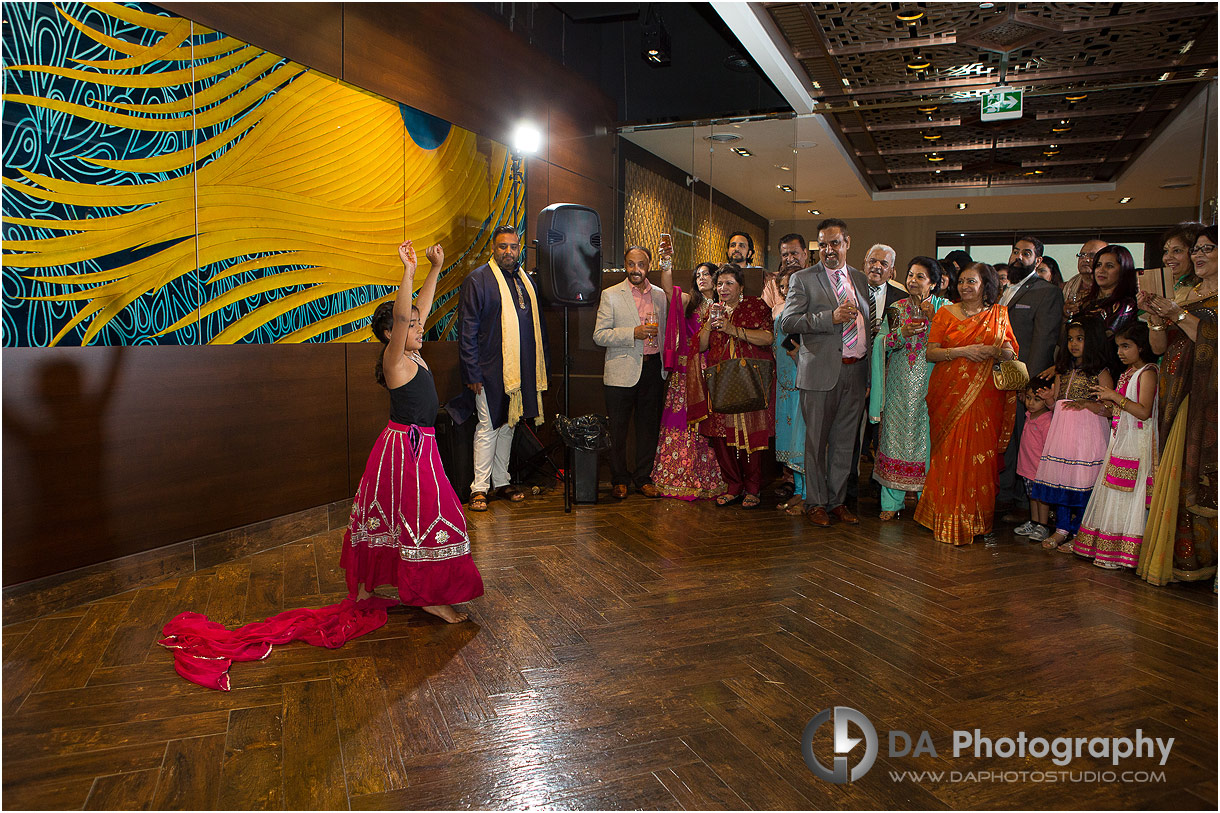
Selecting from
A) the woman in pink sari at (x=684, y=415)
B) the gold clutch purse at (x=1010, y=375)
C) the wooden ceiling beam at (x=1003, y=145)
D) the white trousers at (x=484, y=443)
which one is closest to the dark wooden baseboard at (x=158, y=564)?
the white trousers at (x=484, y=443)

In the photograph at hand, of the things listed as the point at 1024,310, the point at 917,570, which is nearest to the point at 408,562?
the point at 917,570

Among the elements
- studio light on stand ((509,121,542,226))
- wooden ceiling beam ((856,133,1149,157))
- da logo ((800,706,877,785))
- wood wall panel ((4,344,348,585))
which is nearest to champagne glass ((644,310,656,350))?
studio light on stand ((509,121,542,226))

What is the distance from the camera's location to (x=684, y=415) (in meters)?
5.22

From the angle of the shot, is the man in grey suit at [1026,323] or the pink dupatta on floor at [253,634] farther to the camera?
the man in grey suit at [1026,323]

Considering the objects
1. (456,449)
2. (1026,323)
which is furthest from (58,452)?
(1026,323)

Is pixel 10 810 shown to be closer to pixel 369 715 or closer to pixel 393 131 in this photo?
pixel 369 715

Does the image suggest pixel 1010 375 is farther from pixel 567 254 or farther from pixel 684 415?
pixel 567 254

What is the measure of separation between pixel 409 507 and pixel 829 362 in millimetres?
2643

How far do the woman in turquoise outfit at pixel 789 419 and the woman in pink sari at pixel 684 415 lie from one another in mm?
471

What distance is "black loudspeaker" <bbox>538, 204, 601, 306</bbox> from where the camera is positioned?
5.33 meters

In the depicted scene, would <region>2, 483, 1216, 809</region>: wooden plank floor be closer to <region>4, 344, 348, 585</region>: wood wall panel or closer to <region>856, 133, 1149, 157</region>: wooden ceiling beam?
<region>4, 344, 348, 585</region>: wood wall panel

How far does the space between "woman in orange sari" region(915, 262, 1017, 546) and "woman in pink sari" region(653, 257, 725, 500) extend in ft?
4.79

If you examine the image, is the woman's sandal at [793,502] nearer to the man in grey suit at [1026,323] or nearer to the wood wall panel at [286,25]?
the man in grey suit at [1026,323]

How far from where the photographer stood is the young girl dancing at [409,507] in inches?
117
